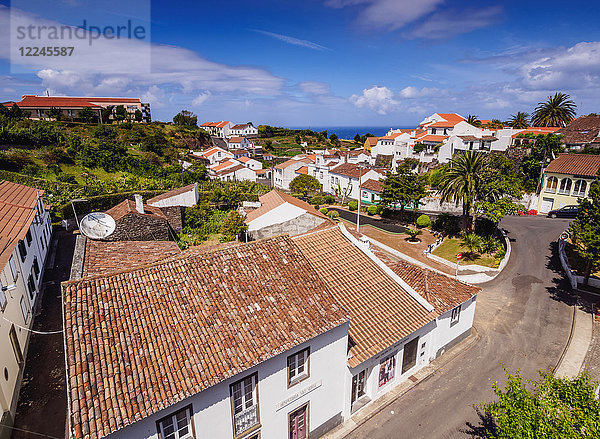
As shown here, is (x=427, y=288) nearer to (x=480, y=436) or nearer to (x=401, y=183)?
(x=480, y=436)

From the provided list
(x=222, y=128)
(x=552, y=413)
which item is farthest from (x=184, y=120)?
(x=552, y=413)

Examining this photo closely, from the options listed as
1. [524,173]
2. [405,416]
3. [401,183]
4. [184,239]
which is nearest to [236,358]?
[405,416]

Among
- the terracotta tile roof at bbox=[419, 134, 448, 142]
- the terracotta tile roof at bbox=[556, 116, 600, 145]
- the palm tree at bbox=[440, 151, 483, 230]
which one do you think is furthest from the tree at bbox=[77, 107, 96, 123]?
the terracotta tile roof at bbox=[556, 116, 600, 145]

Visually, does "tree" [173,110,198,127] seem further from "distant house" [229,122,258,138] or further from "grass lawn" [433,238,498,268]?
"grass lawn" [433,238,498,268]

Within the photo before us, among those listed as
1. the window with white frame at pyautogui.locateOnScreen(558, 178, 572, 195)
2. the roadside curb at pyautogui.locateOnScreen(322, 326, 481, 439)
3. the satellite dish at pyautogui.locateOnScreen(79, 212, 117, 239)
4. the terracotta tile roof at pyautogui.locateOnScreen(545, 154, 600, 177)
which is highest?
the terracotta tile roof at pyautogui.locateOnScreen(545, 154, 600, 177)

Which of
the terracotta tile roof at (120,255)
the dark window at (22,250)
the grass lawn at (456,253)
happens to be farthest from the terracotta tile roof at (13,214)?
the grass lawn at (456,253)

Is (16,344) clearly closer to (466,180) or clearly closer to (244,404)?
(244,404)
